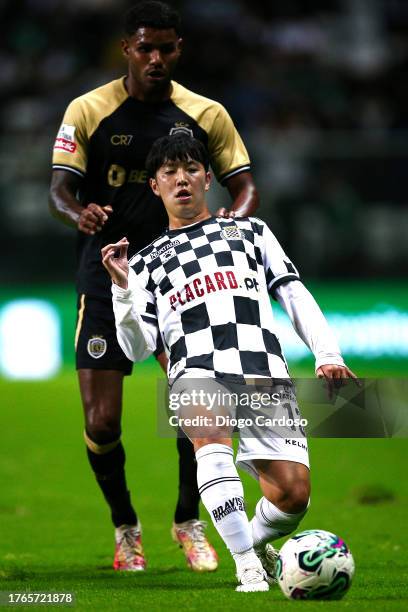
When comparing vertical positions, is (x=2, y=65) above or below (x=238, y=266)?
above

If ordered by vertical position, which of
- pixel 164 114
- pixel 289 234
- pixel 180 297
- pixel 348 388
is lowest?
pixel 348 388

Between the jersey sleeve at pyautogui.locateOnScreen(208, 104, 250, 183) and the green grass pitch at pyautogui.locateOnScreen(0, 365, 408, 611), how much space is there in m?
2.05

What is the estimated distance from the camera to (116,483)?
654 centimetres

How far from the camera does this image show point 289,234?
44.8 ft

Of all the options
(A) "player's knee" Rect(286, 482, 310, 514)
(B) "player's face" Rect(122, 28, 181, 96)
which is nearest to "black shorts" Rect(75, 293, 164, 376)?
(B) "player's face" Rect(122, 28, 181, 96)

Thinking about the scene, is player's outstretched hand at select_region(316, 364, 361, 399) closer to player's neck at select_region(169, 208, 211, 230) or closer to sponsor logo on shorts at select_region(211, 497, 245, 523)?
sponsor logo on shorts at select_region(211, 497, 245, 523)

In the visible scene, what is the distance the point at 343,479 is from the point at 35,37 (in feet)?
34.8

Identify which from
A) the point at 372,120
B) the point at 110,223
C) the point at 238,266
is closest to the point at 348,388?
the point at 238,266

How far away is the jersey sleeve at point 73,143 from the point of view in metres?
6.46

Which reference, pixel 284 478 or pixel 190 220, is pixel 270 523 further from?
pixel 190 220

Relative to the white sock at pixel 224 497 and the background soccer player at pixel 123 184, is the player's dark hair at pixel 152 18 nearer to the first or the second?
the background soccer player at pixel 123 184

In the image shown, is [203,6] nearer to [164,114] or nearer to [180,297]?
[164,114]

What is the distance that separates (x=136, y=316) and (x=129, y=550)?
5.27 feet

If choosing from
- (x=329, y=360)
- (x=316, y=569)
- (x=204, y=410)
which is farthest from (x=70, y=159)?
(x=316, y=569)
